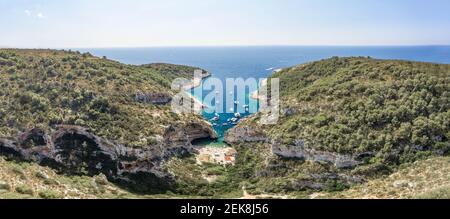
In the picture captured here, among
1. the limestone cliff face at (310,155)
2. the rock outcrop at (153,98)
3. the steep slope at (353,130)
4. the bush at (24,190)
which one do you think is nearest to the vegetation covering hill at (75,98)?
the rock outcrop at (153,98)

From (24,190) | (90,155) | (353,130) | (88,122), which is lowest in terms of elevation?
(90,155)

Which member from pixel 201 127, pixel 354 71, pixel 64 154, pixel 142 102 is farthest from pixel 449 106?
pixel 64 154

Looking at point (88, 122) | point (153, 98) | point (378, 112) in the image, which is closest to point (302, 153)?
point (378, 112)

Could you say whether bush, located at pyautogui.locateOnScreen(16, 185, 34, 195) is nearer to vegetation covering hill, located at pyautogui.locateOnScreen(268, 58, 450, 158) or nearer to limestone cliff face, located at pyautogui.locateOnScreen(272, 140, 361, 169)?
limestone cliff face, located at pyautogui.locateOnScreen(272, 140, 361, 169)

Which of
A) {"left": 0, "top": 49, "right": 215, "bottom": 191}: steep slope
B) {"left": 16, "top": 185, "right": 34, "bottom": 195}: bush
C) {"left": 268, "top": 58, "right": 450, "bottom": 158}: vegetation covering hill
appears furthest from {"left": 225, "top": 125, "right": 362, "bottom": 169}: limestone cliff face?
{"left": 16, "top": 185, "right": 34, "bottom": 195}: bush

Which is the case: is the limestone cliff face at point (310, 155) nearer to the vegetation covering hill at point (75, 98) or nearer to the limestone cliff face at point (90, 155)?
the limestone cliff face at point (90, 155)

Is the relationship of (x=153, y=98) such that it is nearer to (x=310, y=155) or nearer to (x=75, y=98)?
(x=75, y=98)

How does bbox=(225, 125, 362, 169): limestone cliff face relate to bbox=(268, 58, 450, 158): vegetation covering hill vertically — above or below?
below
